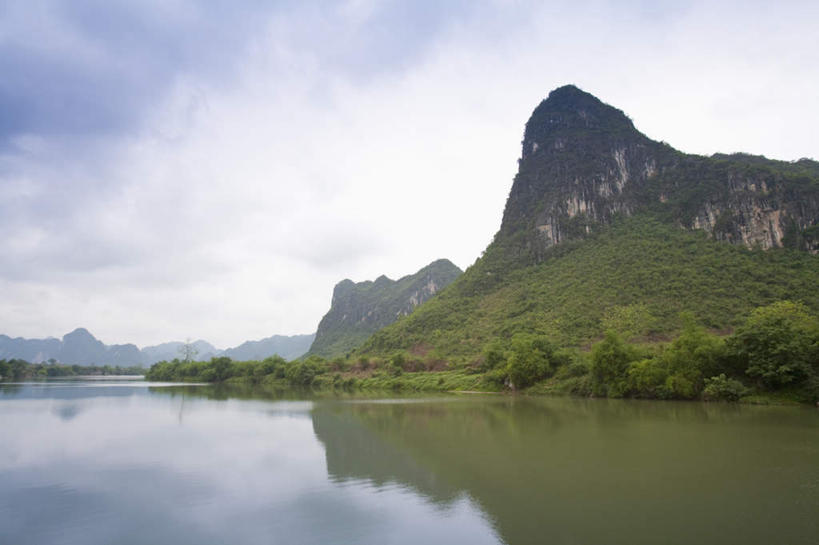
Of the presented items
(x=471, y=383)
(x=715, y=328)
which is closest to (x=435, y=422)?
(x=471, y=383)

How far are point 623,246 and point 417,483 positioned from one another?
78152 mm

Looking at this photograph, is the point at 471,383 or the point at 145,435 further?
the point at 471,383

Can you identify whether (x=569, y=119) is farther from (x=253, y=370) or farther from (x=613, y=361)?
(x=253, y=370)

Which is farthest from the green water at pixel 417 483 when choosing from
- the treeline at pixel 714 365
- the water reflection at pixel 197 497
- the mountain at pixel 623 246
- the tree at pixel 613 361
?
the mountain at pixel 623 246

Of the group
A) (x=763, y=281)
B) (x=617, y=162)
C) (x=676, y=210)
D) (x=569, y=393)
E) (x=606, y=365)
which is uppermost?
(x=617, y=162)

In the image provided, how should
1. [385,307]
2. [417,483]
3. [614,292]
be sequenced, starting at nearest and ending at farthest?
1. [417,483]
2. [614,292]
3. [385,307]

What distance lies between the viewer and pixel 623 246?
78.9 metres

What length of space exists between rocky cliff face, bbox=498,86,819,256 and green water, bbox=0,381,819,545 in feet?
206

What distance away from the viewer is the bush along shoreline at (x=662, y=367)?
29.2 meters

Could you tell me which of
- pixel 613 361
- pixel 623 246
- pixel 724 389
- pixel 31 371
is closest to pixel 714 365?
pixel 724 389

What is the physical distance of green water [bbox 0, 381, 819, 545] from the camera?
27.4 ft

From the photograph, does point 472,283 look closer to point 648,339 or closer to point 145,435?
point 648,339

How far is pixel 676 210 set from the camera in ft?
272

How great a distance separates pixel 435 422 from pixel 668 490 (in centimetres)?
1477
